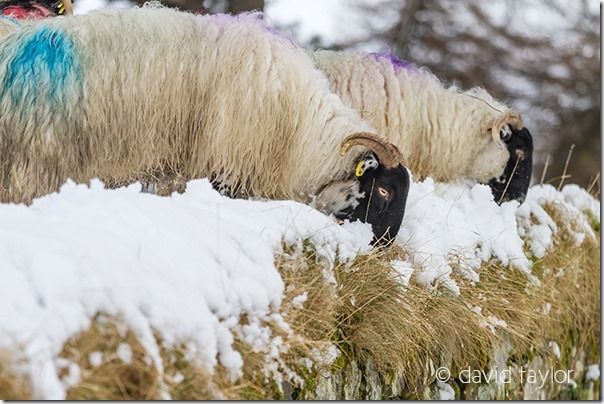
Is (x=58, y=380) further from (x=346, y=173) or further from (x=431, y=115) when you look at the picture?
(x=431, y=115)

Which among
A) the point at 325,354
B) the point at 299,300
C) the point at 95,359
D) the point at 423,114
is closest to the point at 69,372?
the point at 95,359

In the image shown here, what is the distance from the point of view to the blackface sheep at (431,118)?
713 cm

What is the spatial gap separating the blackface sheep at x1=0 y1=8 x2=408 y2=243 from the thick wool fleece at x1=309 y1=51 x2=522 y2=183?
1.02 meters

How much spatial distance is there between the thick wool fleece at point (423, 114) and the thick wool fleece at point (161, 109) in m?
1.02

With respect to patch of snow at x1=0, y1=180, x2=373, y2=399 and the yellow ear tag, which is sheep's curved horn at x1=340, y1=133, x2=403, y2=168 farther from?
patch of snow at x1=0, y1=180, x2=373, y2=399

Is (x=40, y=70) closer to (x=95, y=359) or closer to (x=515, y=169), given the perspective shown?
(x=95, y=359)

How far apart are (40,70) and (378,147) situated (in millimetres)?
2072

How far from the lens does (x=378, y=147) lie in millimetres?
5668

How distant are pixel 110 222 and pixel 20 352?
3.34 feet

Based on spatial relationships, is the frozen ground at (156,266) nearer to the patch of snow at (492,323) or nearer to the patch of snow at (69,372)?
the patch of snow at (69,372)

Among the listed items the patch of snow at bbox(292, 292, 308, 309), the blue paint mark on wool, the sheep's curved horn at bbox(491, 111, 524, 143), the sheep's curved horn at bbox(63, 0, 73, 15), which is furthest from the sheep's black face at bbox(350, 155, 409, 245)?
the sheep's curved horn at bbox(63, 0, 73, 15)

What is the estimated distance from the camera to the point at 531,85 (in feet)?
52.7

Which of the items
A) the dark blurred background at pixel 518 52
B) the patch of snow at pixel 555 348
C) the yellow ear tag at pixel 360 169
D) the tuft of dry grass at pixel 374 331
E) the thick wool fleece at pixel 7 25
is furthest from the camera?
the dark blurred background at pixel 518 52

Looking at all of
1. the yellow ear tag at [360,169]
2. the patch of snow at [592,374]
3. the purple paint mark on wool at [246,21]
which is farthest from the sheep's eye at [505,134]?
the yellow ear tag at [360,169]
